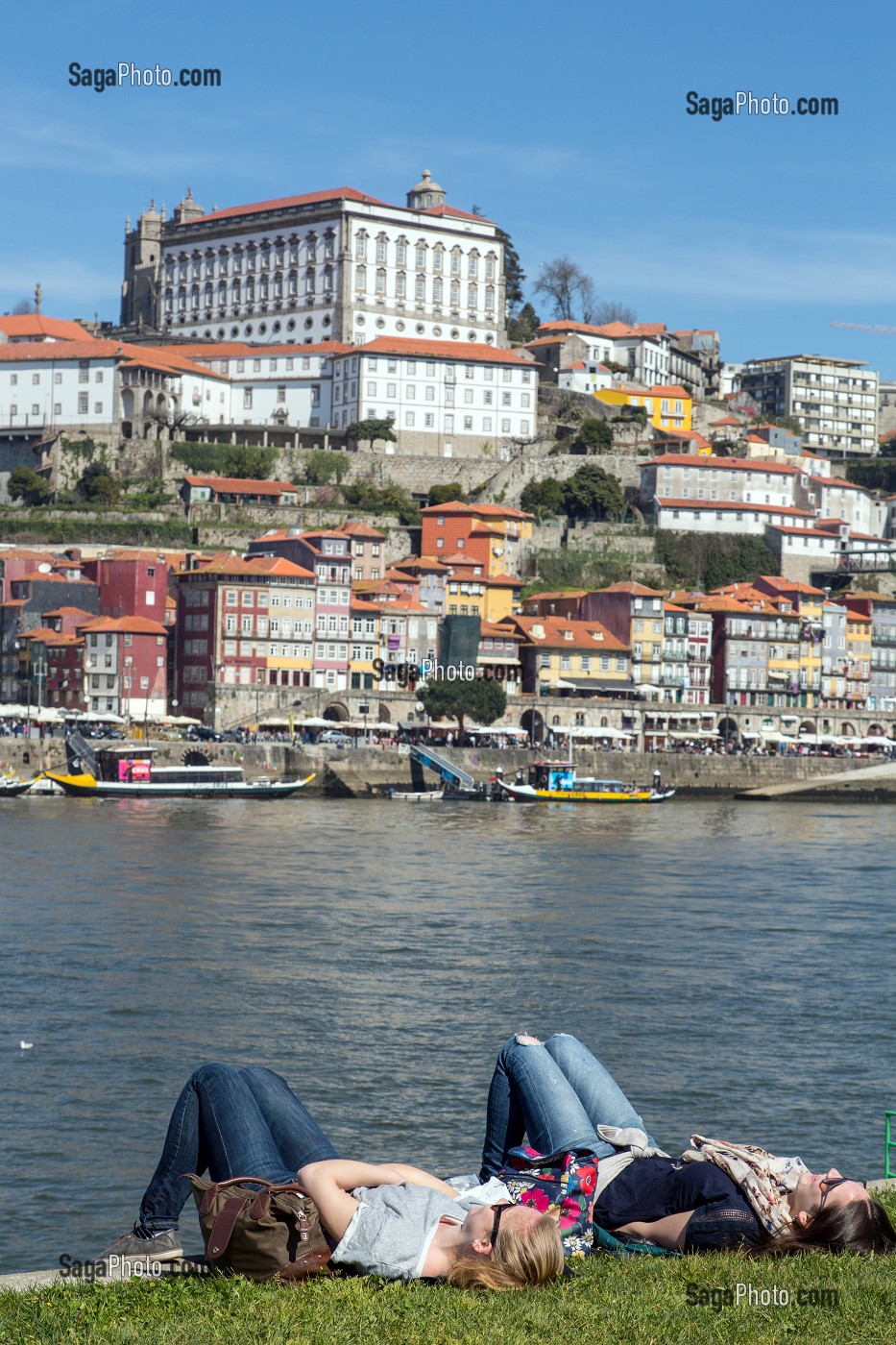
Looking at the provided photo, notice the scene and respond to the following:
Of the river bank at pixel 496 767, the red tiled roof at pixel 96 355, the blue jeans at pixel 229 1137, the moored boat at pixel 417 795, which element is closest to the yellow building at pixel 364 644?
the river bank at pixel 496 767

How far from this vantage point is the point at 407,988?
20859mm

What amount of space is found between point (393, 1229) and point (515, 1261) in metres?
0.40

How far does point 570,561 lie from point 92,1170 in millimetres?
68738

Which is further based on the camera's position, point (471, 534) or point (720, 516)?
point (720, 516)

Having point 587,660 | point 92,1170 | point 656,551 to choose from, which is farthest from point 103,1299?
point 656,551

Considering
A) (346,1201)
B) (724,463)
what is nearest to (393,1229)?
(346,1201)

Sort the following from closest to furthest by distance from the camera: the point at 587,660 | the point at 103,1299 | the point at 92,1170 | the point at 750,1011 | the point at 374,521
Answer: the point at 103,1299
the point at 92,1170
the point at 750,1011
the point at 587,660
the point at 374,521

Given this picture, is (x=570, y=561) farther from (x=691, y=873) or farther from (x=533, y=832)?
(x=691, y=873)

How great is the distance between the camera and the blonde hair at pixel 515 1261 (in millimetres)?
5551

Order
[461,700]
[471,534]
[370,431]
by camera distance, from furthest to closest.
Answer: [370,431] < [471,534] < [461,700]

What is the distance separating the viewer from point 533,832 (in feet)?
149

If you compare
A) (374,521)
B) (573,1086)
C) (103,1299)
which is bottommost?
(103,1299)

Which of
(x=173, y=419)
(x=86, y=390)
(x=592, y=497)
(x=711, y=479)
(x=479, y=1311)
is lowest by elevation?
(x=479, y=1311)

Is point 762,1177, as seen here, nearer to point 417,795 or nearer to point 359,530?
point 417,795
